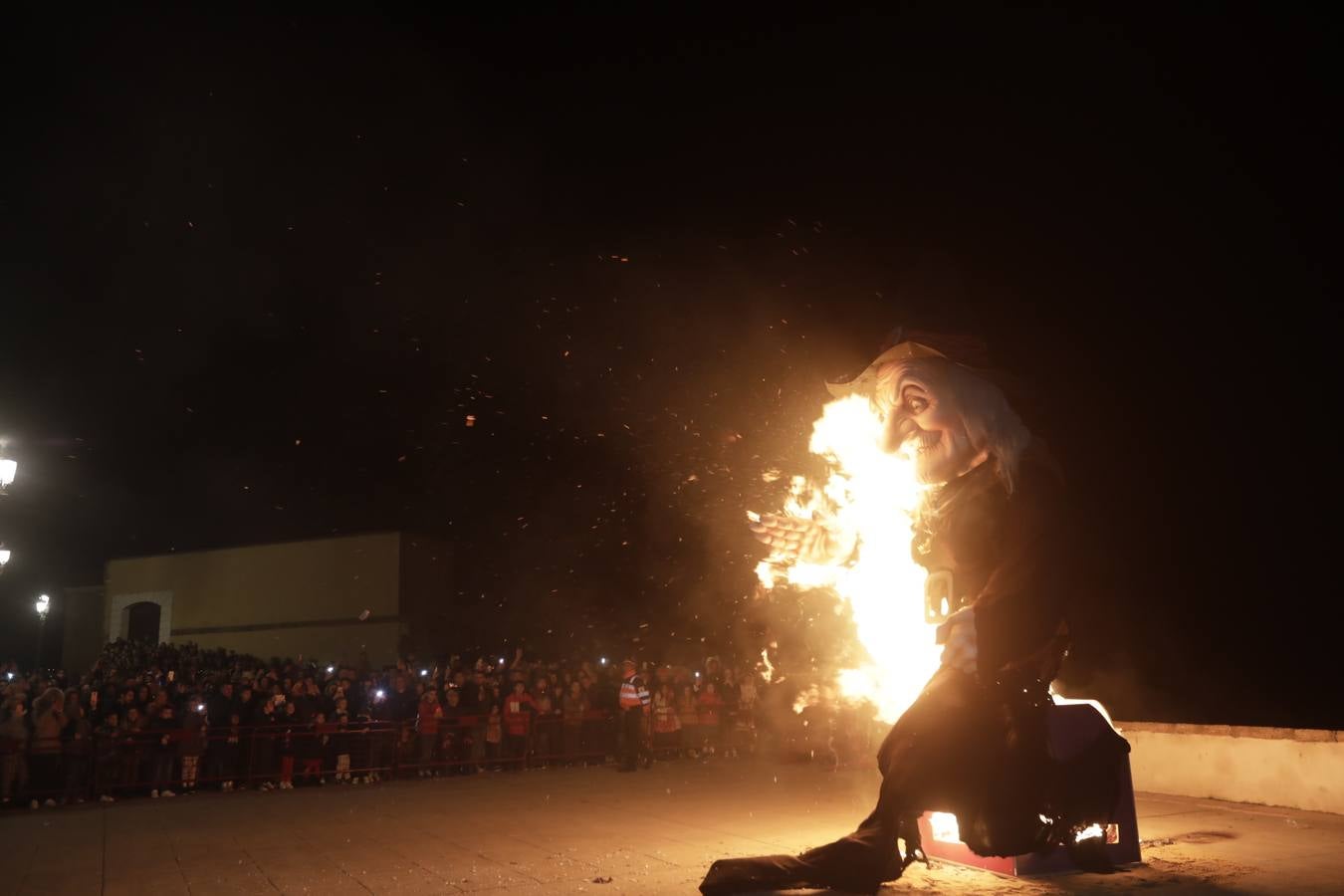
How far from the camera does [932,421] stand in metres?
7.07

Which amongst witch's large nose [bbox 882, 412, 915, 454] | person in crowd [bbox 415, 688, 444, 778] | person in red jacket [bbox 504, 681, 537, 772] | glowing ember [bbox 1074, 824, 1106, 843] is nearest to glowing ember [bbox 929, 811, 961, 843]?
glowing ember [bbox 1074, 824, 1106, 843]

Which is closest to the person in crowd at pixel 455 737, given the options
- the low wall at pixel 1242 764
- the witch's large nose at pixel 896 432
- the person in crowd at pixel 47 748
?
the person in crowd at pixel 47 748

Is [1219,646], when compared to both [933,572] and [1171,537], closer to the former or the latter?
[1171,537]

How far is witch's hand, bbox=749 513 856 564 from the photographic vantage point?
A: 8.16m

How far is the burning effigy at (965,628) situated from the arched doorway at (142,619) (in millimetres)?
32966

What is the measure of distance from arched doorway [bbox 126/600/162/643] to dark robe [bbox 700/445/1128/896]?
33.7 meters

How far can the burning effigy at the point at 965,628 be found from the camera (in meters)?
6.12

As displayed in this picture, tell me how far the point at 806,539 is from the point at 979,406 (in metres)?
1.99

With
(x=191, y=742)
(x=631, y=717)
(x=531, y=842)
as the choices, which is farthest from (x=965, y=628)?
(x=191, y=742)

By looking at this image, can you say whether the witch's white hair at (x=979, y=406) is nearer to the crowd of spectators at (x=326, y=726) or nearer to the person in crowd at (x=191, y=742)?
the crowd of spectators at (x=326, y=726)

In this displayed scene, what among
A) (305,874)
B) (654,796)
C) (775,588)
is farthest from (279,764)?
(775,588)

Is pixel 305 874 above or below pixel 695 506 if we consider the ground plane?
below

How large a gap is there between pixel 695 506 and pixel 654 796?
A: 25.1 meters

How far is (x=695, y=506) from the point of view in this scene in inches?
1459
